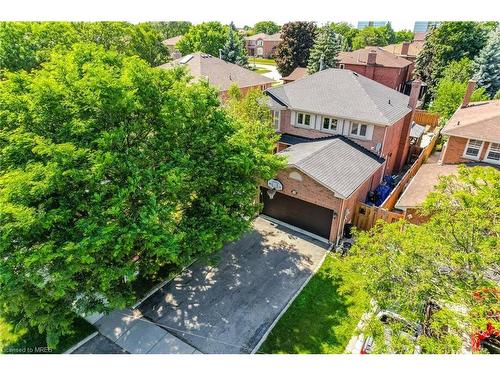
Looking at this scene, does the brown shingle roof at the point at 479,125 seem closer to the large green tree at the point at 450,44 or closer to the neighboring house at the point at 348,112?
the neighboring house at the point at 348,112

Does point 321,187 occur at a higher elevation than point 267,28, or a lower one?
lower

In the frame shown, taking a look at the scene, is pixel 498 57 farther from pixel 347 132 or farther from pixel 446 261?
pixel 446 261

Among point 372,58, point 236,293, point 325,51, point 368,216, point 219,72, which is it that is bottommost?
point 236,293

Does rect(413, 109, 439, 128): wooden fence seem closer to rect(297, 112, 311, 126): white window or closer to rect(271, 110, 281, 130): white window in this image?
rect(297, 112, 311, 126): white window

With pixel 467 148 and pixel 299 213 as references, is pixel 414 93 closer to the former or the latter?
pixel 467 148

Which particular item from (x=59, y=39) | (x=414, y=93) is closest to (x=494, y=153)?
(x=414, y=93)

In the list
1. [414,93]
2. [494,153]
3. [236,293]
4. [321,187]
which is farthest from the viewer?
[414,93]

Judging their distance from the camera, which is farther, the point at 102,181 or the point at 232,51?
the point at 232,51

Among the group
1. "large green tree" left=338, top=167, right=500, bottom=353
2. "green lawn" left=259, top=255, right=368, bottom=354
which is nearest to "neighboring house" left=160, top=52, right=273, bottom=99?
"green lawn" left=259, top=255, right=368, bottom=354
